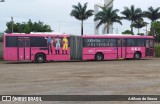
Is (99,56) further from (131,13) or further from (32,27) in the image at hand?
(32,27)

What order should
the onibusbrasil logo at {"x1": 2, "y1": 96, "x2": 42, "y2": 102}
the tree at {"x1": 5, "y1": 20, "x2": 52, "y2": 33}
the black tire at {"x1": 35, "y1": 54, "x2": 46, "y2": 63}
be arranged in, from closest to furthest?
the onibusbrasil logo at {"x1": 2, "y1": 96, "x2": 42, "y2": 102}, the black tire at {"x1": 35, "y1": 54, "x2": 46, "y2": 63}, the tree at {"x1": 5, "y1": 20, "x2": 52, "y2": 33}

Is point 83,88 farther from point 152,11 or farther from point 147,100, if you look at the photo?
point 152,11

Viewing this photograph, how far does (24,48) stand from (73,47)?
202 inches

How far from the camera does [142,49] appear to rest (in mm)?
41781

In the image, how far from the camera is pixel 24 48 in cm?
3622

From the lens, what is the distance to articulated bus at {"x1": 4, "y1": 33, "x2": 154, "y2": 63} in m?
36.0

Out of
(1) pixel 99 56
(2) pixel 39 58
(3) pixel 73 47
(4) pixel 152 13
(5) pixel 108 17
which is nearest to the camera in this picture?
(2) pixel 39 58

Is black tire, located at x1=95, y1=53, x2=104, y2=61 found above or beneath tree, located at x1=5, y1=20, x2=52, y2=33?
beneath

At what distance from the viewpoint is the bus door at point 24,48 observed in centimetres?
3606

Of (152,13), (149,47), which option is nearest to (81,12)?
(152,13)

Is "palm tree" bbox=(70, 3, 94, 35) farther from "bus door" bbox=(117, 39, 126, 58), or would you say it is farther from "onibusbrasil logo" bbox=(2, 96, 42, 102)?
"onibusbrasil logo" bbox=(2, 96, 42, 102)

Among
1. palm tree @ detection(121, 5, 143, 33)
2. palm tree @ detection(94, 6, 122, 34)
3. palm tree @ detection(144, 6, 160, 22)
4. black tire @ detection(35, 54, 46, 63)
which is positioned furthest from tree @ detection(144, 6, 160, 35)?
black tire @ detection(35, 54, 46, 63)

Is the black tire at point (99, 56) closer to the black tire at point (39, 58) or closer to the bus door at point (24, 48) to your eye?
the black tire at point (39, 58)

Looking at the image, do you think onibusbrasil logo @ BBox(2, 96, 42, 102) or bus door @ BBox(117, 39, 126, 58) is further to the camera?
bus door @ BBox(117, 39, 126, 58)
